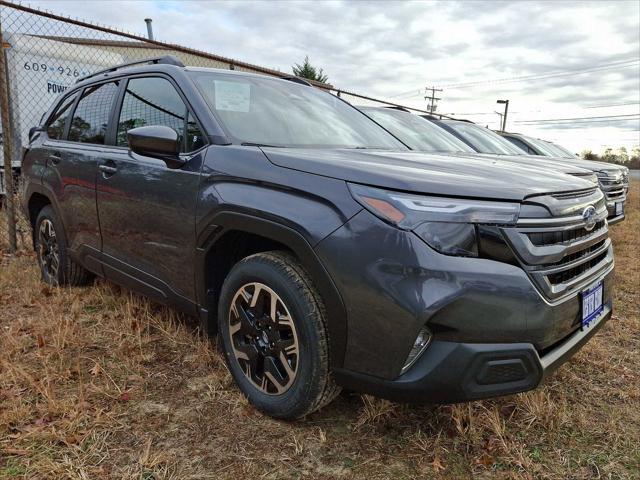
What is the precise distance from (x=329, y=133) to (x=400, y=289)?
1.47 m

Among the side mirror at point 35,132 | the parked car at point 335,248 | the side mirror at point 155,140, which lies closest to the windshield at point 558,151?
the parked car at point 335,248

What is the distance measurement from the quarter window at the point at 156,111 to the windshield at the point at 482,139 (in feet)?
17.7

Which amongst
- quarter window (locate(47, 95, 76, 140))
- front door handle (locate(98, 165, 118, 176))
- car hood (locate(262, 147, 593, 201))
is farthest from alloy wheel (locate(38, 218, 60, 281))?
car hood (locate(262, 147, 593, 201))

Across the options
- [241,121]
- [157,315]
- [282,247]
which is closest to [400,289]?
[282,247]

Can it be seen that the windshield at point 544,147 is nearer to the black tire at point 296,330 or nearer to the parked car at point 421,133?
the parked car at point 421,133

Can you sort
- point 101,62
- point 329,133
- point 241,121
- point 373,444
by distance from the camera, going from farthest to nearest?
1. point 101,62
2. point 329,133
3. point 241,121
4. point 373,444

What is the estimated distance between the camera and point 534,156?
708 centimetres

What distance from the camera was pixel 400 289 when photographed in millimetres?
1741

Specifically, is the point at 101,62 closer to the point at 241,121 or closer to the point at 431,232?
the point at 241,121

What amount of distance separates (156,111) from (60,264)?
1.78 meters

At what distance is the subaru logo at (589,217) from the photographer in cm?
212

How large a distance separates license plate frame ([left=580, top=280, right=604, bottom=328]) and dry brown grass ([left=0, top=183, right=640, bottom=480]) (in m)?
0.48

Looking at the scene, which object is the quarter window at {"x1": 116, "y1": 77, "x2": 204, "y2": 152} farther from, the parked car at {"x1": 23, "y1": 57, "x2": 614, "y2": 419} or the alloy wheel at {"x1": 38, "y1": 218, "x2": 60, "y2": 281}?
the alloy wheel at {"x1": 38, "y1": 218, "x2": 60, "y2": 281}

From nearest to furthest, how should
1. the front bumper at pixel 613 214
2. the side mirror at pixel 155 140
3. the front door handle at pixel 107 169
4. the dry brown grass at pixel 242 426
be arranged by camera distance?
the dry brown grass at pixel 242 426 < the side mirror at pixel 155 140 < the front door handle at pixel 107 169 < the front bumper at pixel 613 214
